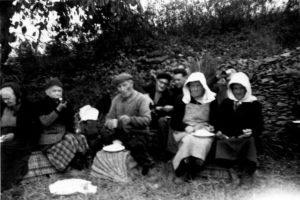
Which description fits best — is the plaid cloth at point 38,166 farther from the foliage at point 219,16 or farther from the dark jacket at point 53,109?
the foliage at point 219,16

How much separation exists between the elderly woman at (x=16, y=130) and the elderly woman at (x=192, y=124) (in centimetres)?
180

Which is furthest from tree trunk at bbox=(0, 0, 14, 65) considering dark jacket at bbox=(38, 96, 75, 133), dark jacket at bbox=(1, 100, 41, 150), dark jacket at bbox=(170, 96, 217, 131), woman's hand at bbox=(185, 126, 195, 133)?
woman's hand at bbox=(185, 126, 195, 133)

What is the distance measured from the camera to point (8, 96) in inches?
174

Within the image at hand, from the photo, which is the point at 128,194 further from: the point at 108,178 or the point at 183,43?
the point at 183,43

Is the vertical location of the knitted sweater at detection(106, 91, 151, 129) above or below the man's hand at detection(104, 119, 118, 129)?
above

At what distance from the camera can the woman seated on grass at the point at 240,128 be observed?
4105 millimetres

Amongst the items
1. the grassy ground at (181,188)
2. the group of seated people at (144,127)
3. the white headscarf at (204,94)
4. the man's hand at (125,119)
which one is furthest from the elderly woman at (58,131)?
the white headscarf at (204,94)

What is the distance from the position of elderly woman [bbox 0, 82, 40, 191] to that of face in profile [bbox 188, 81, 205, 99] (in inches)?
78.5

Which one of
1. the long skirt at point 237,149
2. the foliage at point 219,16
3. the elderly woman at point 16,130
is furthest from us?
the foliage at point 219,16

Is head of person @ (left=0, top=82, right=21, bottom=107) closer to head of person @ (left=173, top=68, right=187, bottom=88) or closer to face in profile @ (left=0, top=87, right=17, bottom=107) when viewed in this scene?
face in profile @ (left=0, top=87, right=17, bottom=107)

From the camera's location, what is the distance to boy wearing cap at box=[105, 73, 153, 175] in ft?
15.1

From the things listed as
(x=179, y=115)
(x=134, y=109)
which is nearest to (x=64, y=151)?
(x=134, y=109)

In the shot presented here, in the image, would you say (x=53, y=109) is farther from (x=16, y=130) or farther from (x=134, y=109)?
(x=134, y=109)

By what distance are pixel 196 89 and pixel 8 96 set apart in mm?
2321
